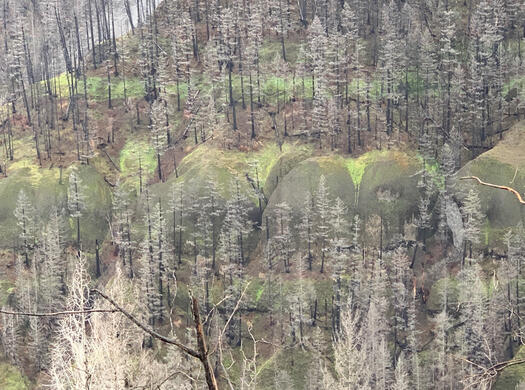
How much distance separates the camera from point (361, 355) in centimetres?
5497

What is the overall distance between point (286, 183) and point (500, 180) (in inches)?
1043

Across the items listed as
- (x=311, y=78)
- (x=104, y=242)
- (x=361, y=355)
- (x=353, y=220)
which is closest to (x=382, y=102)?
(x=311, y=78)

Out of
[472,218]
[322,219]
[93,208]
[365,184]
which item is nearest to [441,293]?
[472,218]

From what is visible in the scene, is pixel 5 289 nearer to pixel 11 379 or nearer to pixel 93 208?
pixel 11 379

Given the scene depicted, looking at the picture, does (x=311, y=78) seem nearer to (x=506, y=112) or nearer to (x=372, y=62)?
(x=372, y=62)

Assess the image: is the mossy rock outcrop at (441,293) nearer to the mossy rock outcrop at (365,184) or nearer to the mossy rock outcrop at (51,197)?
the mossy rock outcrop at (365,184)

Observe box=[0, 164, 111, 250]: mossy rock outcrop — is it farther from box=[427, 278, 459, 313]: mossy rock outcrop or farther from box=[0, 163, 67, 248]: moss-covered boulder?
box=[427, 278, 459, 313]: mossy rock outcrop

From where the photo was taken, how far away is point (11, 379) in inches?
2601

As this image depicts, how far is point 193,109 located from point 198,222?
2193cm

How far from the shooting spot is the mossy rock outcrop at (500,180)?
3012 inches

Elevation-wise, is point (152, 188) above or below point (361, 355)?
above

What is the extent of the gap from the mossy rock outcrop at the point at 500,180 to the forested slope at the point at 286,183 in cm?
27

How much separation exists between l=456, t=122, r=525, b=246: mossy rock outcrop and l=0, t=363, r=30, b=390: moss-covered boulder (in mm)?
52432

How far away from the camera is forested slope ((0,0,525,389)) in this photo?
232ft
